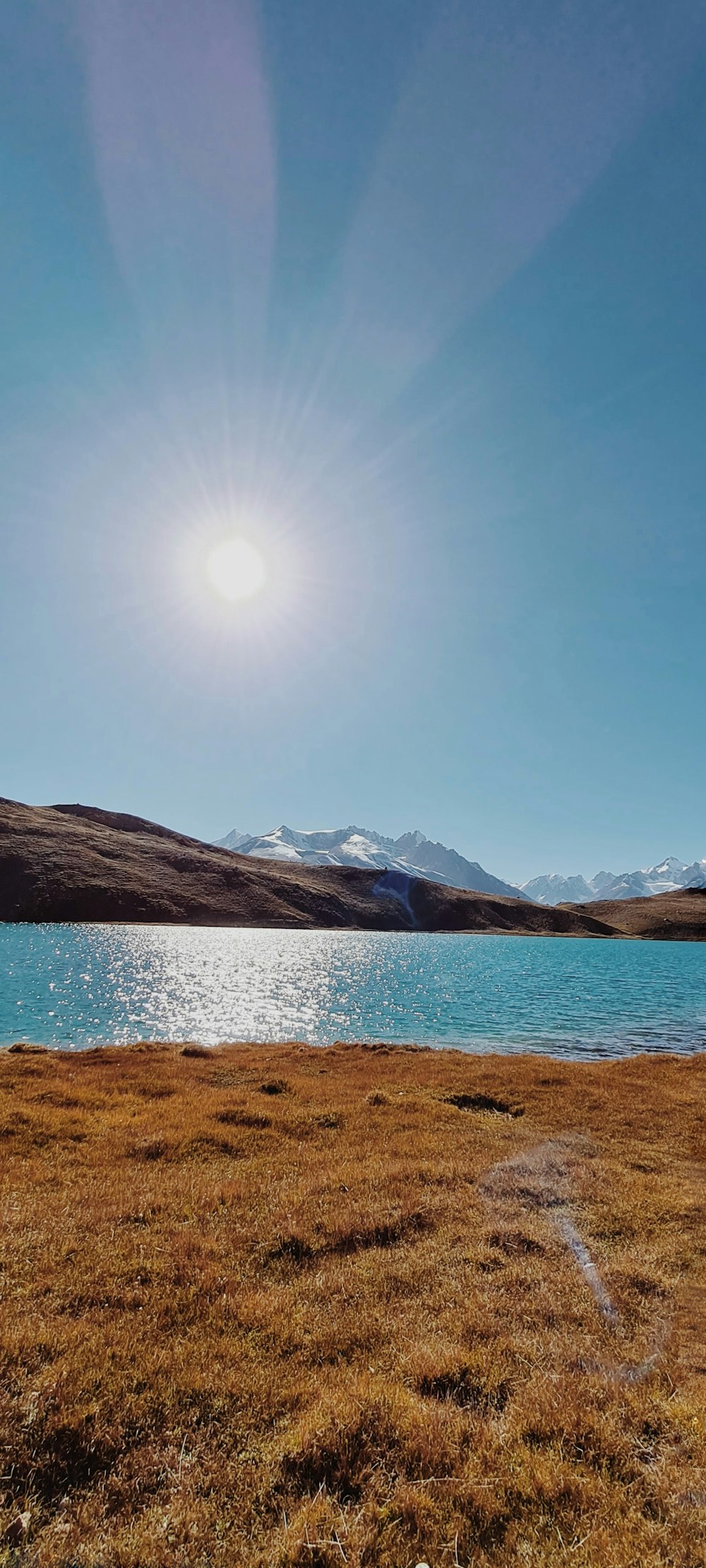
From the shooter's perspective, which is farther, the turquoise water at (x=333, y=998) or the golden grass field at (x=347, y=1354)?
the turquoise water at (x=333, y=998)

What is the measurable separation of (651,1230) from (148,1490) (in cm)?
1179

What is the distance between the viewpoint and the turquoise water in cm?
4831

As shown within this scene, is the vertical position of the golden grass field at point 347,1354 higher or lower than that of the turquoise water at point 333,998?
higher

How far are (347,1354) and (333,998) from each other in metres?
64.3

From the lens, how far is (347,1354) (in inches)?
349

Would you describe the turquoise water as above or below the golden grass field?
below

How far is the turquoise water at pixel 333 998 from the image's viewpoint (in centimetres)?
4831

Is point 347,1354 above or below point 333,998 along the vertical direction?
above

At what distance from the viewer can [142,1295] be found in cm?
999

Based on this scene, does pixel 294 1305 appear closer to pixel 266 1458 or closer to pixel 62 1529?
pixel 266 1458

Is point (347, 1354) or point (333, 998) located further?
point (333, 998)

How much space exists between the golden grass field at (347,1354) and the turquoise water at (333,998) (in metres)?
30.0

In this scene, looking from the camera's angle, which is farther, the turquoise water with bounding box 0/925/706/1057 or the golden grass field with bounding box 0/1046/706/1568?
the turquoise water with bounding box 0/925/706/1057

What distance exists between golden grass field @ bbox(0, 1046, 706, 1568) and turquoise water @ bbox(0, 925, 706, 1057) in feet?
98.3
